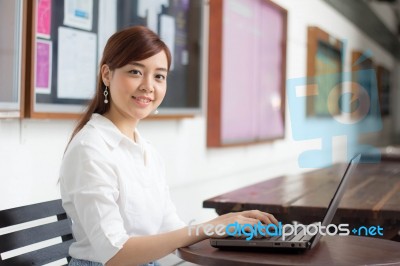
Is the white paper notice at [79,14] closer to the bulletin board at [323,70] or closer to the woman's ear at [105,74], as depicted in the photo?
the woman's ear at [105,74]

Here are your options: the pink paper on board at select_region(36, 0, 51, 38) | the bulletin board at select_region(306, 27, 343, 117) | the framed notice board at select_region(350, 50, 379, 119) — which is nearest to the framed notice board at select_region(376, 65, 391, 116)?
the framed notice board at select_region(350, 50, 379, 119)

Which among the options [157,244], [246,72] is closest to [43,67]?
[157,244]

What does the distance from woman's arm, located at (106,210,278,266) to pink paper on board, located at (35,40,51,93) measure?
0.98 meters

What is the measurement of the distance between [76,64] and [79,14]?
7.7 inches

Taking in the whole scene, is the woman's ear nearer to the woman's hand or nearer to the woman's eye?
the woman's eye

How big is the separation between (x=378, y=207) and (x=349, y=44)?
270 inches

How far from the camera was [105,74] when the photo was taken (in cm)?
167

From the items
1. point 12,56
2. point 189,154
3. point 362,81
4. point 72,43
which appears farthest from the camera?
point 362,81

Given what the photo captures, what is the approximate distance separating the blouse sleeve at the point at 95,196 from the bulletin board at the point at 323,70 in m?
4.79

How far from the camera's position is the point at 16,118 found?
2188 mm

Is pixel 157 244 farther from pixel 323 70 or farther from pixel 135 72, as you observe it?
pixel 323 70

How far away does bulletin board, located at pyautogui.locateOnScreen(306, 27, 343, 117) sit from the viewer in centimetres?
628

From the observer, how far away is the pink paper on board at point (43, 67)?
7.37 ft

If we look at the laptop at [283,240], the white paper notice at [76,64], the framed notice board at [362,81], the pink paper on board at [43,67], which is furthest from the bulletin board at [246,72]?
the framed notice board at [362,81]
